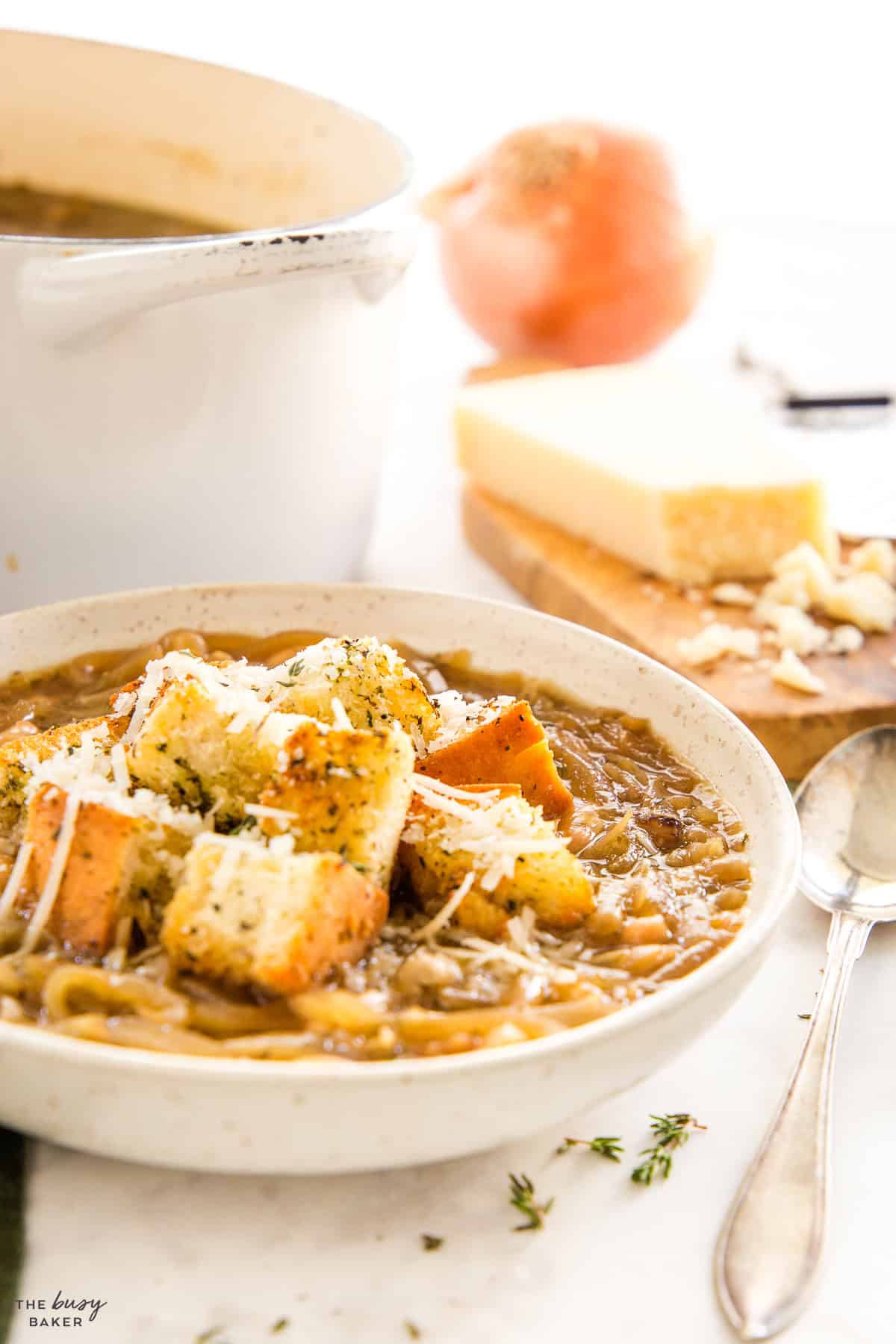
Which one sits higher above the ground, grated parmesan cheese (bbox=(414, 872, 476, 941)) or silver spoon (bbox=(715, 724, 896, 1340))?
grated parmesan cheese (bbox=(414, 872, 476, 941))

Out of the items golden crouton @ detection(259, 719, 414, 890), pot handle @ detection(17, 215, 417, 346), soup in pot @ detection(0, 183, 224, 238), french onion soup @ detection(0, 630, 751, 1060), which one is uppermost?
pot handle @ detection(17, 215, 417, 346)

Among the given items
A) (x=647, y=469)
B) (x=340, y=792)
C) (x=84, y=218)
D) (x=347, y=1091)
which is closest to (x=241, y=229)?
(x=84, y=218)

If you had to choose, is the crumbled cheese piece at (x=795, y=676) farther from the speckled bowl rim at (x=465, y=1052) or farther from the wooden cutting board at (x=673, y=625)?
the speckled bowl rim at (x=465, y=1052)

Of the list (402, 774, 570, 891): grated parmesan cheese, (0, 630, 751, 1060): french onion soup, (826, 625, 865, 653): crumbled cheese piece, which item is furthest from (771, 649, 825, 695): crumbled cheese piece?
(402, 774, 570, 891): grated parmesan cheese

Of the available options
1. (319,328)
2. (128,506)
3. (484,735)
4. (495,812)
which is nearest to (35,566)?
(128,506)

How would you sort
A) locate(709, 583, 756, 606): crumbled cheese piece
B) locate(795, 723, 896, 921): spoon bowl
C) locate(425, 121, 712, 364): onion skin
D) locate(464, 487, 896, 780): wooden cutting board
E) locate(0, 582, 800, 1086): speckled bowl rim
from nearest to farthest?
locate(0, 582, 800, 1086): speckled bowl rim
locate(795, 723, 896, 921): spoon bowl
locate(464, 487, 896, 780): wooden cutting board
locate(709, 583, 756, 606): crumbled cheese piece
locate(425, 121, 712, 364): onion skin

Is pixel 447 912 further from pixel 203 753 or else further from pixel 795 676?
pixel 795 676

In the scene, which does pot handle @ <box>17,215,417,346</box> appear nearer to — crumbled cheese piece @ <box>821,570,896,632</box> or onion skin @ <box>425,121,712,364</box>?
crumbled cheese piece @ <box>821,570,896,632</box>
